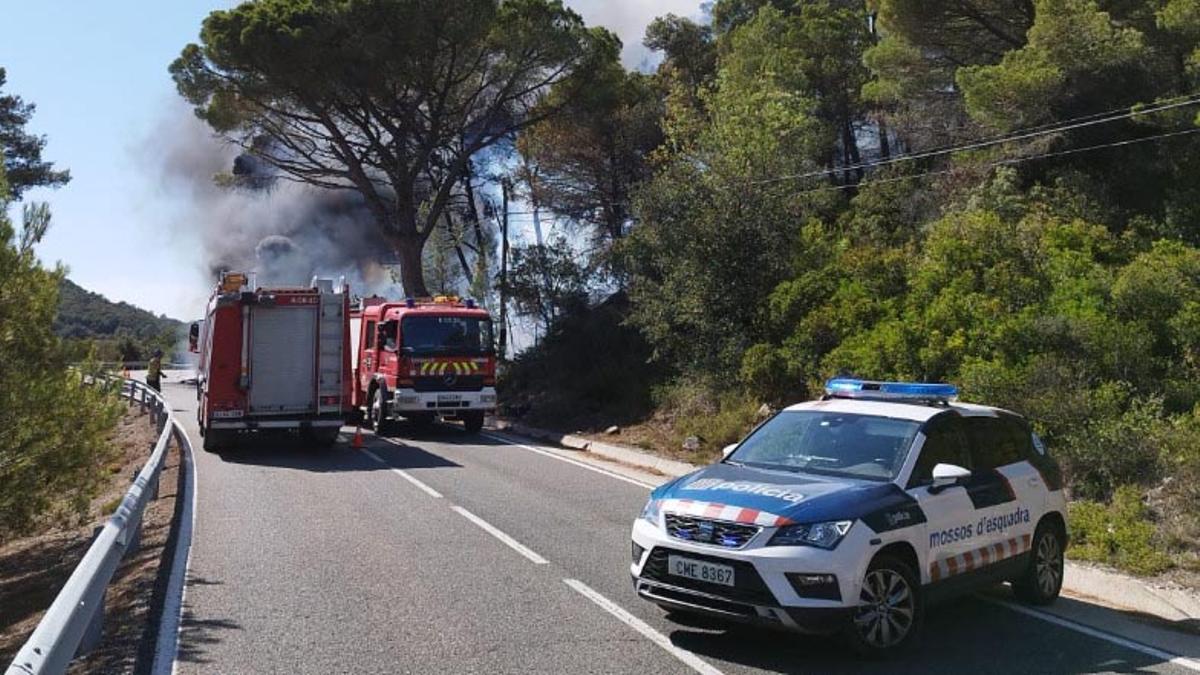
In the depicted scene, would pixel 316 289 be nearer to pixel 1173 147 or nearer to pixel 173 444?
pixel 173 444

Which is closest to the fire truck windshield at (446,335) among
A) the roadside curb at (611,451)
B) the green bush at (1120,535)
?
the roadside curb at (611,451)

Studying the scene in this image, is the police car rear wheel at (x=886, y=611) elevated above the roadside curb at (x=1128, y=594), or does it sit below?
above

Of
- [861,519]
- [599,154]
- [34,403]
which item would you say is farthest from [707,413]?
[599,154]

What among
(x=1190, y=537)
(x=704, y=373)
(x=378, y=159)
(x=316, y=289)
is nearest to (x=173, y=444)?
(x=316, y=289)

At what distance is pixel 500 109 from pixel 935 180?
14.0 meters

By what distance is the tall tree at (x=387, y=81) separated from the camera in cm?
3016

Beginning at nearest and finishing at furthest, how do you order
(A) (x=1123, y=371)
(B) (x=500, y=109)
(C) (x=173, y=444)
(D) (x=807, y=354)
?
1. (A) (x=1123, y=371)
2. (D) (x=807, y=354)
3. (C) (x=173, y=444)
4. (B) (x=500, y=109)

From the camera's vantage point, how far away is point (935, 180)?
88.4 ft

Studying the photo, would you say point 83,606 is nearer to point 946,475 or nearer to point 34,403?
point 946,475

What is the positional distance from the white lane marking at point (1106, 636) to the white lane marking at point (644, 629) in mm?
2832

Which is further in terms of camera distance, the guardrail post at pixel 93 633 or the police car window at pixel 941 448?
the police car window at pixel 941 448

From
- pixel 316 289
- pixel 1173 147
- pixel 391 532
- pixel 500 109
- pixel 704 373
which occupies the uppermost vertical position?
pixel 500 109

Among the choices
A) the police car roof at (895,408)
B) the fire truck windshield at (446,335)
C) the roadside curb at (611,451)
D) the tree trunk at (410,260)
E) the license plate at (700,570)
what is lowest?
the roadside curb at (611,451)

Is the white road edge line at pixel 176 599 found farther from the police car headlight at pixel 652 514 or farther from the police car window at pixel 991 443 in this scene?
the police car window at pixel 991 443
